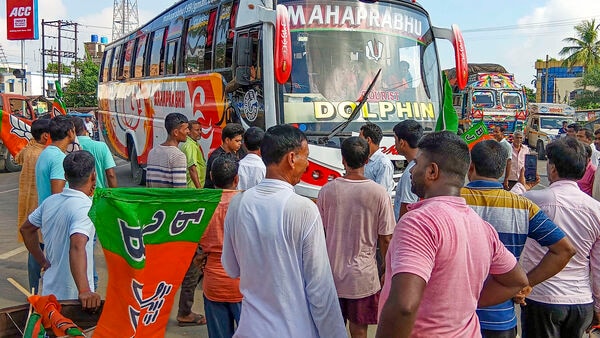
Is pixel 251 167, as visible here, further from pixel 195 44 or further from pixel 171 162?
pixel 195 44

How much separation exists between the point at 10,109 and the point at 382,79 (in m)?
14.6

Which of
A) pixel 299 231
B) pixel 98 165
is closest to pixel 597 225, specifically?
pixel 299 231

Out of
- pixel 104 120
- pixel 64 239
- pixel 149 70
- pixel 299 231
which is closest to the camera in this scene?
pixel 299 231

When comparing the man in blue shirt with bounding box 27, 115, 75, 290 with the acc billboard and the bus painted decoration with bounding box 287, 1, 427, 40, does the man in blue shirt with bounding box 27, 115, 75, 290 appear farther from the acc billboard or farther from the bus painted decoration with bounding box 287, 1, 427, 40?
the acc billboard

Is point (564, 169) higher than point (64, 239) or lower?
higher

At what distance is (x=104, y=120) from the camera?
54.1 feet

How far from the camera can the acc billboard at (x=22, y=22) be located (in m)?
29.4

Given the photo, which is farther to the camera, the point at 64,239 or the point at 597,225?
the point at 64,239

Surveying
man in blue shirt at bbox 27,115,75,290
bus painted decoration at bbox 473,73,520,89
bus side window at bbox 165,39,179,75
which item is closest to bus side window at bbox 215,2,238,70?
bus side window at bbox 165,39,179,75

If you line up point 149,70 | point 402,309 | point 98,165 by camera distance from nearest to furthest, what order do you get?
1. point 402,309
2. point 98,165
3. point 149,70

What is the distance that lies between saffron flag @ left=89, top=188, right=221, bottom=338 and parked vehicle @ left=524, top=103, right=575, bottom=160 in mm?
24381

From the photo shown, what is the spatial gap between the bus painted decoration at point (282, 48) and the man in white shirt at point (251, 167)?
5.06 feet

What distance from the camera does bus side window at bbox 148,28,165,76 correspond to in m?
11.7

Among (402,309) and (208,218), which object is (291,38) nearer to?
(208,218)
